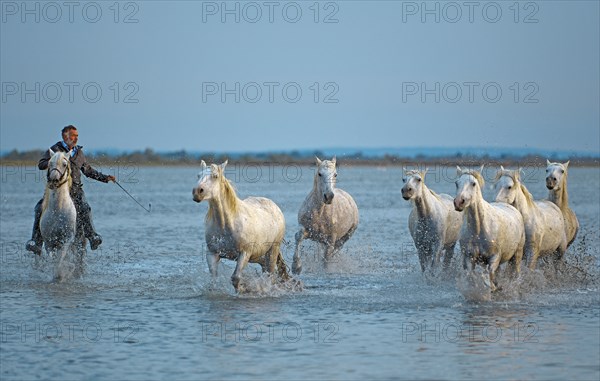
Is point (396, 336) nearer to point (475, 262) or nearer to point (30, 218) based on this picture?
point (475, 262)

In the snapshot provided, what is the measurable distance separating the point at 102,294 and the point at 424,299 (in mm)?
4205

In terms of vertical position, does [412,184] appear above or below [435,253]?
above

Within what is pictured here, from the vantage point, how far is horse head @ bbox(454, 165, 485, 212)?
1252 cm

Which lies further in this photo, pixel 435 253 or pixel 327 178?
pixel 327 178

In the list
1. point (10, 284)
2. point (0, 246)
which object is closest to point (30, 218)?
point (0, 246)

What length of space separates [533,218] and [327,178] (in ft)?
9.78

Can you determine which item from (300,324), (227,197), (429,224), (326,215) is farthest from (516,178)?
(300,324)

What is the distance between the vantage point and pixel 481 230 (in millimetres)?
12953

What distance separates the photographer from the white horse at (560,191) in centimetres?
1584

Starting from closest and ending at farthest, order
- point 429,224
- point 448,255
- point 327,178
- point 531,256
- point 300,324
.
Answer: point 300,324, point 531,256, point 429,224, point 327,178, point 448,255

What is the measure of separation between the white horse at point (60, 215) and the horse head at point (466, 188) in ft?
17.5

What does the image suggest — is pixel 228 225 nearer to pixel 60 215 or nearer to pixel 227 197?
pixel 227 197

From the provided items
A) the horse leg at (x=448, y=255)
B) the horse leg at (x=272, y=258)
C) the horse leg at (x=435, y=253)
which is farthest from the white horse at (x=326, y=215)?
the horse leg at (x=448, y=255)

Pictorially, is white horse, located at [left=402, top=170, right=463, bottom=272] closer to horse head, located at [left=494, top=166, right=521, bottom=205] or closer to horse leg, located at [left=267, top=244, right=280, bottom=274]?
horse head, located at [left=494, top=166, right=521, bottom=205]
